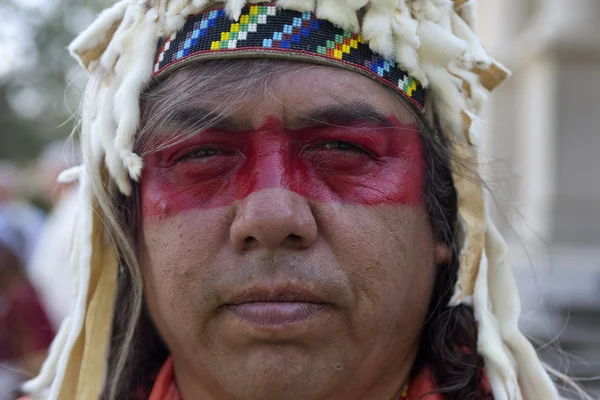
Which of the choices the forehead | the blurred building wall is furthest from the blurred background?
the forehead

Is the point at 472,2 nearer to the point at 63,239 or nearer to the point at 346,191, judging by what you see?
the point at 346,191

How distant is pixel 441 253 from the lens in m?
1.75

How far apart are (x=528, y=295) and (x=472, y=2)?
4.27 m

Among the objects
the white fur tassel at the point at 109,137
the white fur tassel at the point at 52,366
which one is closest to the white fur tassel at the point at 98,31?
the white fur tassel at the point at 109,137

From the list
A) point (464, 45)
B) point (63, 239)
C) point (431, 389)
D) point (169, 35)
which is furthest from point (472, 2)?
point (63, 239)

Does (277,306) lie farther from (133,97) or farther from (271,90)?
(133,97)

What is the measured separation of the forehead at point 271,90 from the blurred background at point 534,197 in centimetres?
48

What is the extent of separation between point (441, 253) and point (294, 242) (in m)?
0.44

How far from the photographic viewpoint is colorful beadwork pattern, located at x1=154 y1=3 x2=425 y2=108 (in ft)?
5.19

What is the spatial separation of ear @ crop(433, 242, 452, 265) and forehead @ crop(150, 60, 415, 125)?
38 cm

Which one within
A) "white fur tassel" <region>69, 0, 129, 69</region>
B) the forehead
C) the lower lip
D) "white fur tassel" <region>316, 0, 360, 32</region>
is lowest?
the lower lip

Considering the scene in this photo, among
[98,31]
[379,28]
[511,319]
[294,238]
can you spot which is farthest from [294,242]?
[98,31]

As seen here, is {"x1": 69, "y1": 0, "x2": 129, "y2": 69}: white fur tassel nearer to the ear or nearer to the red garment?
the red garment

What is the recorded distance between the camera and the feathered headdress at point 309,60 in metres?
1.60
